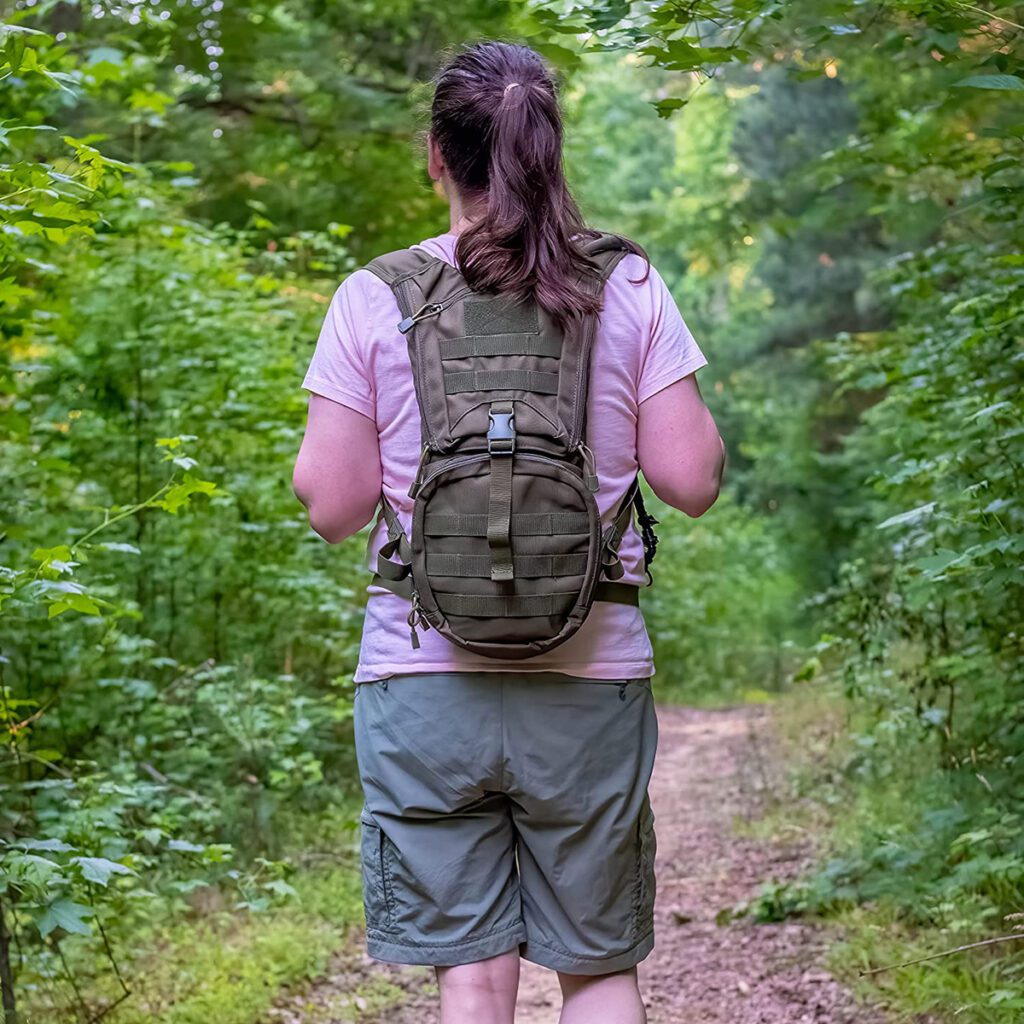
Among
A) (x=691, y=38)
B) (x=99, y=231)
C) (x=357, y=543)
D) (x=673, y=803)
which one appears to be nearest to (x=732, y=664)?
(x=673, y=803)

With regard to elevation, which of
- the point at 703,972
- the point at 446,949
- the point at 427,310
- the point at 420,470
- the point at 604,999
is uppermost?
the point at 427,310

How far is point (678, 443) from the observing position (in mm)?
2184

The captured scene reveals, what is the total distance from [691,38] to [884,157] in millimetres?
2635

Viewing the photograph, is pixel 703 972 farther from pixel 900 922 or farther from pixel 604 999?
pixel 604 999

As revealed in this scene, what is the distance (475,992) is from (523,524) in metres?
0.78

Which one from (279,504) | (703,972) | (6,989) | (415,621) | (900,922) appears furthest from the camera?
(279,504)

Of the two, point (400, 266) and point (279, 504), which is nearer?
point (400, 266)

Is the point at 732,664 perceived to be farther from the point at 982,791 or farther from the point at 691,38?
the point at 691,38

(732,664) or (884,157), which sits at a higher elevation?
(884,157)

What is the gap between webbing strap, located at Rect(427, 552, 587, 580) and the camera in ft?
6.57

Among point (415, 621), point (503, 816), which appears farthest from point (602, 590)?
point (503, 816)

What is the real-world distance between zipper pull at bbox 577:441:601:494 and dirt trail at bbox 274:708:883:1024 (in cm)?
230

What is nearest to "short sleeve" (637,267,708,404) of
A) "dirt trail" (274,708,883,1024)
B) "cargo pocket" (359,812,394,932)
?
"cargo pocket" (359,812,394,932)

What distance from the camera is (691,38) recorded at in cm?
295
